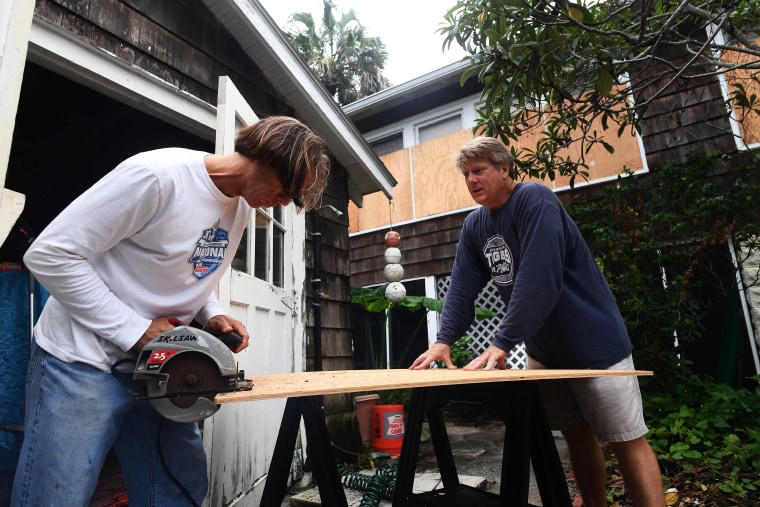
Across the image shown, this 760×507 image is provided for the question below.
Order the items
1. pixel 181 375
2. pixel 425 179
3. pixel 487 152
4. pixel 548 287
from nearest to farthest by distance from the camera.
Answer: pixel 181 375, pixel 548 287, pixel 487 152, pixel 425 179

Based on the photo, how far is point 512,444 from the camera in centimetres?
152

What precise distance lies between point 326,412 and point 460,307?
2.30m

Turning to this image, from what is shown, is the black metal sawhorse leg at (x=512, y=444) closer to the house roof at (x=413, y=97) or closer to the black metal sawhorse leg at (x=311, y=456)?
the black metal sawhorse leg at (x=311, y=456)

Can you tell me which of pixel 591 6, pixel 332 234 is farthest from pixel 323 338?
pixel 591 6

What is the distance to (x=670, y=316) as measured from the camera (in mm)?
4246

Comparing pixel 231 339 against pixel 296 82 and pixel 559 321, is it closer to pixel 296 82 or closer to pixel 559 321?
pixel 559 321

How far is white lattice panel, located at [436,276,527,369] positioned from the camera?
6594 mm

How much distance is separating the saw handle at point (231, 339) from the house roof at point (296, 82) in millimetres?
2600

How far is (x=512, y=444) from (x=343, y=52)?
19792mm

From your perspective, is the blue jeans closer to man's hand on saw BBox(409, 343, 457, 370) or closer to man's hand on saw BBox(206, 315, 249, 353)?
man's hand on saw BBox(206, 315, 249, 353)

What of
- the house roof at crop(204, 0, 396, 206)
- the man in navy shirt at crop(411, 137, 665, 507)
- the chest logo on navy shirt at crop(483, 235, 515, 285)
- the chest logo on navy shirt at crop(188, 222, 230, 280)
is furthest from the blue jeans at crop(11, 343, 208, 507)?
the house roof at crop(204, 0, 396, 206)

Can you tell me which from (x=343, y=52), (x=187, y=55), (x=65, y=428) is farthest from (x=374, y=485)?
(x=343, y=52)

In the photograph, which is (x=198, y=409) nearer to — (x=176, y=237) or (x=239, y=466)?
(x=176, y=237)

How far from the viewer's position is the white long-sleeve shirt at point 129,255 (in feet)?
3.76
